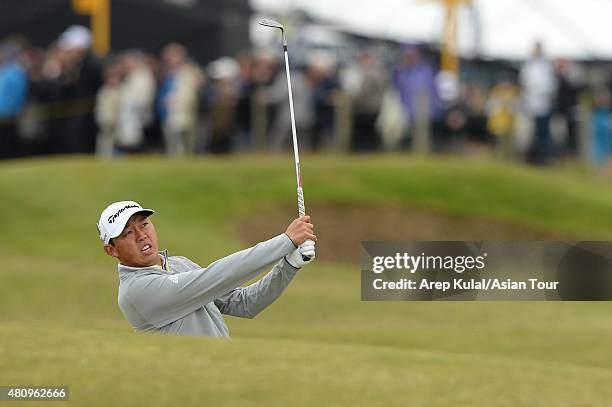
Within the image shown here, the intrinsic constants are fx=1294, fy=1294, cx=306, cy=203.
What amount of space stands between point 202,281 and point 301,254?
494 mm

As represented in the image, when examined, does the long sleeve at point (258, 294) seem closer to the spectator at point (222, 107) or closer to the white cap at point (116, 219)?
the white cap at point (116, 219)

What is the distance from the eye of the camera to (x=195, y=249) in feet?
61.7

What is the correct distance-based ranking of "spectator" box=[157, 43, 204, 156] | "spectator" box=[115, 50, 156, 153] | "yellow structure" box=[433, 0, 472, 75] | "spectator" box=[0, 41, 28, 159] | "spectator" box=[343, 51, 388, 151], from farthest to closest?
1. "yellow structure" box=[433, 0, 472, 75]
2. "spectator" box=[343, 51, 388, 151]
3. "spectator" box=[157, 43, 204, 156]
4. "spectator" box=[0, 41, 28, 159]
5. "spectator" box=[115, 50, 156, 153]

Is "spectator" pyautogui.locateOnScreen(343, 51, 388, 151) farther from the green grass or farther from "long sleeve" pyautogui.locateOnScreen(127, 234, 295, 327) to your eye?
"long sleeve" pyautogui.locateOnScreen(127, 234, 295, 327)

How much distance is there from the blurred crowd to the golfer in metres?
16.0

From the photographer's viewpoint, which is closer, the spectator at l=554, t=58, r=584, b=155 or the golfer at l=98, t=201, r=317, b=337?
the golfer at l=98, t=201, r=317, b=337

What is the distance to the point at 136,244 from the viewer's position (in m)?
6.34

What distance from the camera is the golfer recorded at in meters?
6.18

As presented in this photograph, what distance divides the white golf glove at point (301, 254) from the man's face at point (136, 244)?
2.21 feet

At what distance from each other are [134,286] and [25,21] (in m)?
27.2


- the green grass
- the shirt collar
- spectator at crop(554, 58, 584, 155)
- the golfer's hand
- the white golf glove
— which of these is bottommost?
the green grass

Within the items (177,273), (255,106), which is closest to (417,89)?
(255,106)

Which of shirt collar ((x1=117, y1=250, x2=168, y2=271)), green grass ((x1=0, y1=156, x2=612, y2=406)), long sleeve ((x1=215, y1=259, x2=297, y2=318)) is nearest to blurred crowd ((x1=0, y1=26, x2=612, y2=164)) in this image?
green grass ((x1=0, y1=156, x2=612, y2=406))

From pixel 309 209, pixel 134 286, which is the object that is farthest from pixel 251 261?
pixel 309 209
